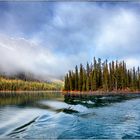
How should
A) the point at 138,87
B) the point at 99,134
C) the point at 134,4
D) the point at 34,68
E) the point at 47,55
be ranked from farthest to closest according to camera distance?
the point at 138,87 < the point at 34,68 < the point at 47,55 < the point at 99,134 < the point at 134,4

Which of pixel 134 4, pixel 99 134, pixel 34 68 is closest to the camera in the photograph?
pixel 134 4

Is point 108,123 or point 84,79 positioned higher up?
point 84,79

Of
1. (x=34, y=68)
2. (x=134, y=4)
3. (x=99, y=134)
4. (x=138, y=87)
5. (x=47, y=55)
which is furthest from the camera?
(x=138, y=87)

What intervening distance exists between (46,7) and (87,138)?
6.06 ft

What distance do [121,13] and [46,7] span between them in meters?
1.06

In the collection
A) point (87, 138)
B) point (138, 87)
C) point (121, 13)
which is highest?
point (121, 13)

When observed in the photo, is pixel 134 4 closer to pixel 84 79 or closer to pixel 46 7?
pixel 46 7

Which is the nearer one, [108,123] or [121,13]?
[121,13]

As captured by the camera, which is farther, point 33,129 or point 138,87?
point 138,87

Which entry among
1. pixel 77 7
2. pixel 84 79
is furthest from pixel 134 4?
pixel 84 79

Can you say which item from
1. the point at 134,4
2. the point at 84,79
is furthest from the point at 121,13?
the point at 84,79

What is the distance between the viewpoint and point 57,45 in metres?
5.16

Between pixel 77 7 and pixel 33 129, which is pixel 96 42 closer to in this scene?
pixel 77 7

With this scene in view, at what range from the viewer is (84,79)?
14008 millimetres
